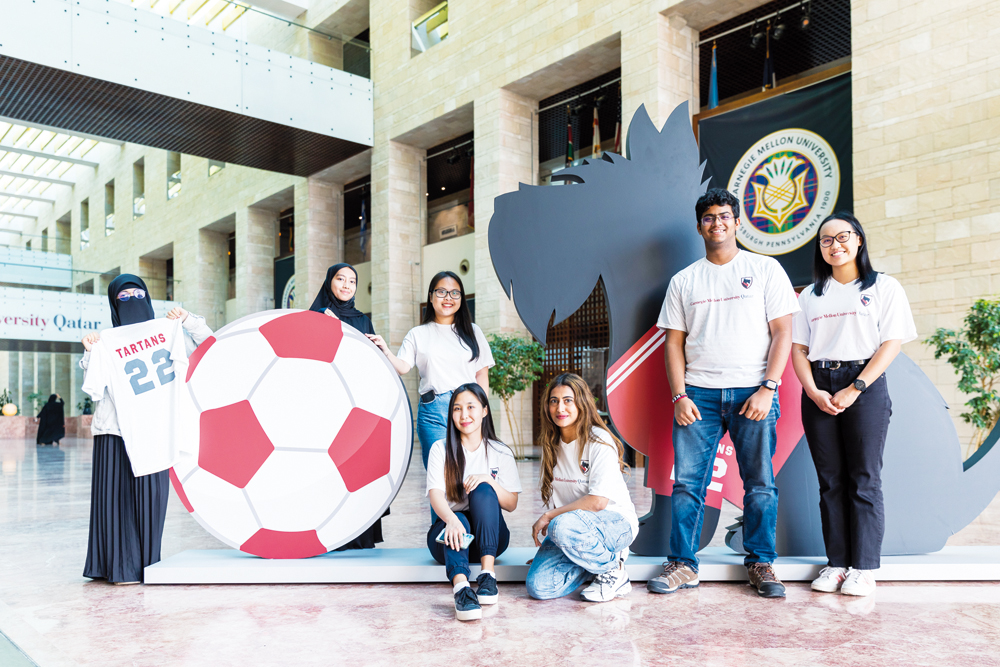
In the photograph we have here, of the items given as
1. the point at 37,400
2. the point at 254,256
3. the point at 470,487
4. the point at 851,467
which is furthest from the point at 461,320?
the point at 37,400

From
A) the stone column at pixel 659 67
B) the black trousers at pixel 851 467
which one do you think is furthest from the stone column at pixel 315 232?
the black trousers at pixel 851 467

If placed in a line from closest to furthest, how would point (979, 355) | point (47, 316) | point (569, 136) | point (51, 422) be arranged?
point (979, 355), point (569, 136), point (51, 422), point (47, 316)

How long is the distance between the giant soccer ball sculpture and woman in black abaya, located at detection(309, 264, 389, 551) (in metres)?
0.16

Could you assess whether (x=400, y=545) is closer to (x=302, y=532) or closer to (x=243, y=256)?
(x=302, y=532)

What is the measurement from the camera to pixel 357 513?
3.48 meters

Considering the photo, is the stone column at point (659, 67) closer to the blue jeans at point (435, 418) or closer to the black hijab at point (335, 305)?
the black hijab at point (335, 305)

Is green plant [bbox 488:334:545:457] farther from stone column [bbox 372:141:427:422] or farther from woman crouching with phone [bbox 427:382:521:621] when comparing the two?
woman crouching with phone [bbox 427:382:521:621]

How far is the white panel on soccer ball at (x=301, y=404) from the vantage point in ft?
11.2

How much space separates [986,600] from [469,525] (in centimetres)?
210

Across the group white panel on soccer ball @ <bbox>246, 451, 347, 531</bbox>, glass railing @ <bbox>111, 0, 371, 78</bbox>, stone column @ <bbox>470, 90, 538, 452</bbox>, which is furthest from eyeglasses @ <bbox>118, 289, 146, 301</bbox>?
glass railing @ <bbox>111, 0, 371, 78</bbox>

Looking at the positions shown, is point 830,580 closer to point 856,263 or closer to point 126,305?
point 856,263

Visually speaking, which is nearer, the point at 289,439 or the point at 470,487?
the point at 470,487

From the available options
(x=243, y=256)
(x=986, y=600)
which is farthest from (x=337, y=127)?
(x=986, y=600)

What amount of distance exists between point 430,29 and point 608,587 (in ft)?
41.5
